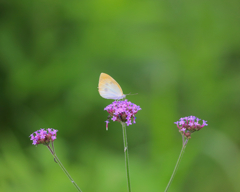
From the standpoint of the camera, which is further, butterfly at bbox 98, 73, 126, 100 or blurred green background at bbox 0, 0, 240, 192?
blurred green background at bbox 0, 0, 240, 192

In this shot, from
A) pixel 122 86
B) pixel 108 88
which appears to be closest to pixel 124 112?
pixel 108 88

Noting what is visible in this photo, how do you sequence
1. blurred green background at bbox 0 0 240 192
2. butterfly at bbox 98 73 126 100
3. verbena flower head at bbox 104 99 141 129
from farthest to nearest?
blurred green background at bbox 0 0 240 192, butterfly at bbox 98 73 126 100, verbena flower head at bbox 104 99 141 129

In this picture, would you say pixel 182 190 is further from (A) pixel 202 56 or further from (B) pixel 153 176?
(A) pixel 202 56

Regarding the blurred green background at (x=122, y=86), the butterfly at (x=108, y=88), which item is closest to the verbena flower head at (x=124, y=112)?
the butterfly at (x=108, y=88)

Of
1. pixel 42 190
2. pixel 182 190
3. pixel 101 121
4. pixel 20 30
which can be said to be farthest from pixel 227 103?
pixel 20 30

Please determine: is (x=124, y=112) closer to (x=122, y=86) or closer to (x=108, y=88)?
(x=108, y=88)

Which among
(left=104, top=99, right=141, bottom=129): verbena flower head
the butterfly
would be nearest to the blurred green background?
the butterfly

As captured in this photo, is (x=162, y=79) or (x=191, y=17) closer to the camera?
(x=162, y=79)

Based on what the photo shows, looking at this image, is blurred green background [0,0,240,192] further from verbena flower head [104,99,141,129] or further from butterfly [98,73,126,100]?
verbena flower head [104,99,141,129]
